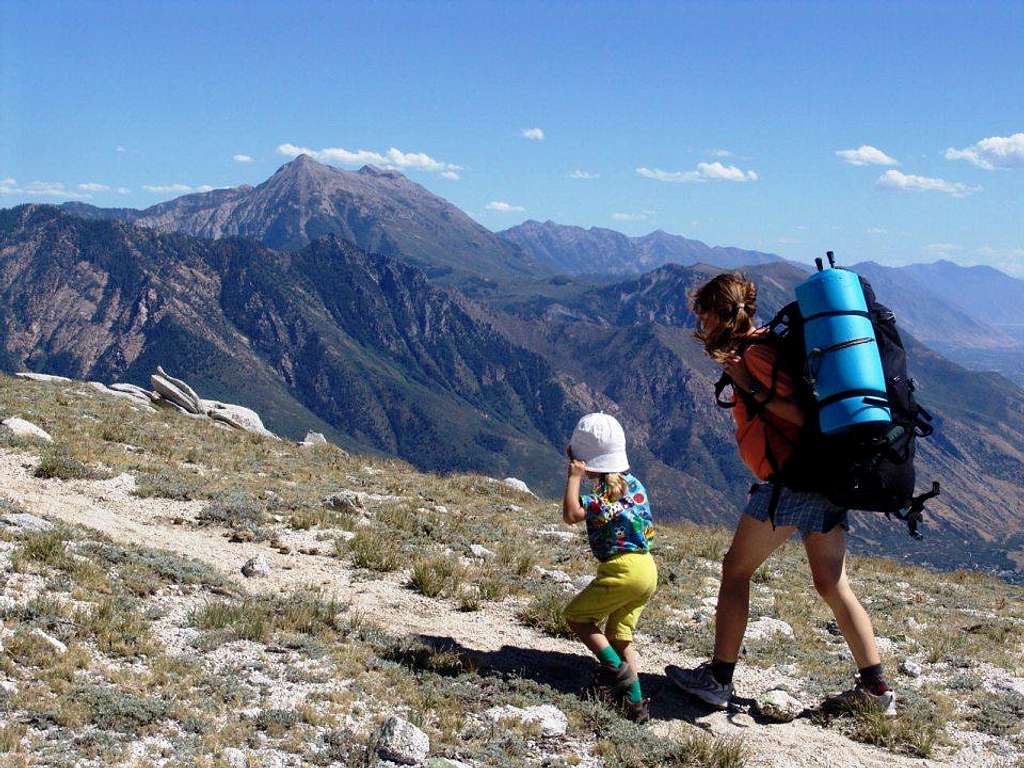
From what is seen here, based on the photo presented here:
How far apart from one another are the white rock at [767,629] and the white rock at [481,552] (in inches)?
144

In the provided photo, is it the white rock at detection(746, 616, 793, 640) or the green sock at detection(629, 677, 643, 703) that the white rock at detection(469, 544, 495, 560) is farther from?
the green sock at detection(629, 677, 643, 703)

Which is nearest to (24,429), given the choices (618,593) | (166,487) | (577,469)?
(166,487)

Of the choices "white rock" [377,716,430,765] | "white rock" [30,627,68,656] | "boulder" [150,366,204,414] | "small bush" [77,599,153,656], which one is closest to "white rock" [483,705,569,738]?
"white rock" [377,716,430,765]

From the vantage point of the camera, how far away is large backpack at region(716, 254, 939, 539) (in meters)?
5.77

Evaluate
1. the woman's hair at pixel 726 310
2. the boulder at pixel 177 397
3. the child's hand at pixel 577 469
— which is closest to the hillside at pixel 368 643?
the child's hand at pixel 577 469

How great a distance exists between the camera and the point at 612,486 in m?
6.66

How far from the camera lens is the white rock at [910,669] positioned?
28.1ft

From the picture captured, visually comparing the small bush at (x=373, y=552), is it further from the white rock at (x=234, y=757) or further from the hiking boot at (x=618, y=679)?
the white rock at (x=234, y=757)

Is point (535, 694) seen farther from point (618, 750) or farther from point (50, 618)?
point (50, 618)

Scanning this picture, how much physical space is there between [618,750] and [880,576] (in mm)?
10513

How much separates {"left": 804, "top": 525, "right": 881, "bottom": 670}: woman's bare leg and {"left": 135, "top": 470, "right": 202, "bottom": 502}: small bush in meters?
9.04

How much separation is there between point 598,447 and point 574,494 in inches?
20.1

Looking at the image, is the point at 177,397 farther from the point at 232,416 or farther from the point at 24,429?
the point at 24,429

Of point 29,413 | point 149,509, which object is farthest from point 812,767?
point 29,413
